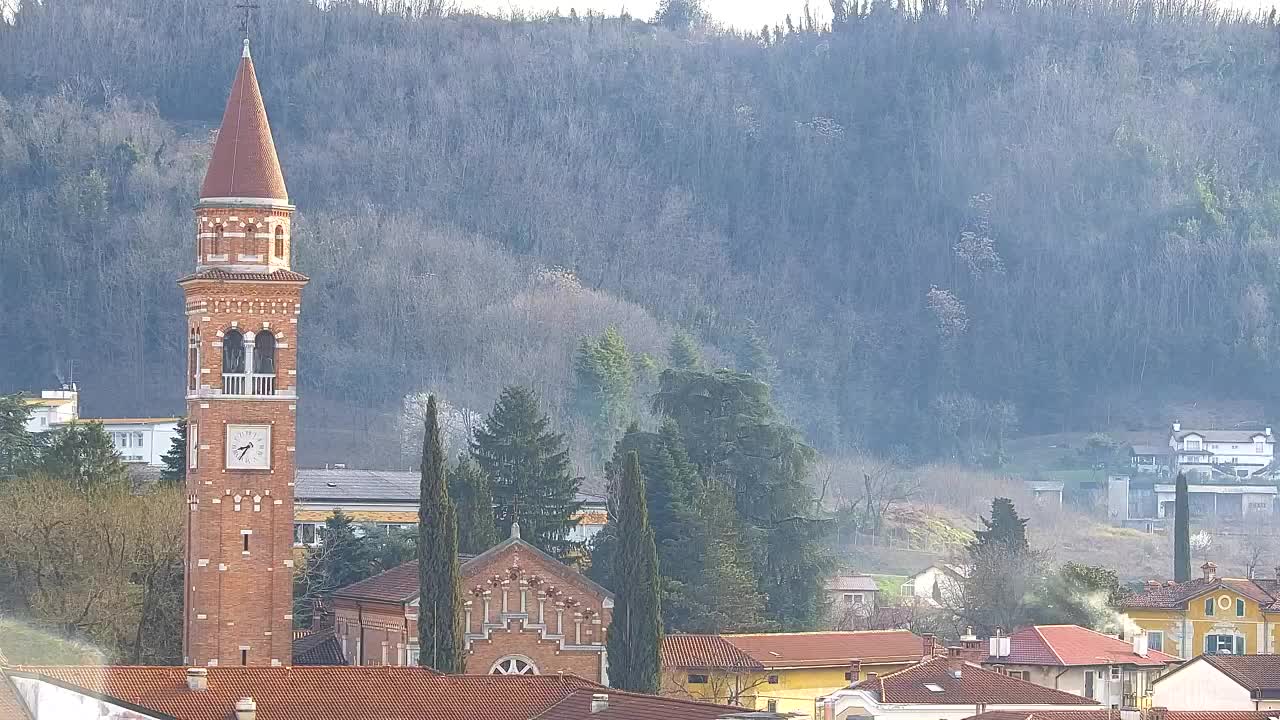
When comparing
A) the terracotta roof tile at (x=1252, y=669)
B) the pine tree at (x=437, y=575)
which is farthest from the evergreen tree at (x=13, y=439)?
the terracotta roof tile at (x=1252, y=669)

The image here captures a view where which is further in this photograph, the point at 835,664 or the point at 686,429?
the point at 686,429

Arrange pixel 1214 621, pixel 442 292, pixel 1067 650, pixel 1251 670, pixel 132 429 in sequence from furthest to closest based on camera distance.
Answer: pixel 442 292
pixel 132 429
pixel 1214 621
pixel 1067 650
pixel 1251 670

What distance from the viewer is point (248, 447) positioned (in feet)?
240

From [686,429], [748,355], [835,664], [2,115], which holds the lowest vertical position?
[835,664]

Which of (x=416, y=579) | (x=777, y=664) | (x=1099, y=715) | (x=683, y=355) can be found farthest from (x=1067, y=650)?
(x=683, y=355)

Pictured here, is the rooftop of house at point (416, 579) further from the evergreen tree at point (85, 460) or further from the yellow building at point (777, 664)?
the evergreen tree at point (85, 460)

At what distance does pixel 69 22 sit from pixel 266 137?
409 ft

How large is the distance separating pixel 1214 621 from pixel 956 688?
988 inches

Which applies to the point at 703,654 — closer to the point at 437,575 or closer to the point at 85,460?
the point at 437,575

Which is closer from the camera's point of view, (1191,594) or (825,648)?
(825,648)

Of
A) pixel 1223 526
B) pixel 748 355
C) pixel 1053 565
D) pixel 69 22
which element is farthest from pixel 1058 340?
pixel 1053 565

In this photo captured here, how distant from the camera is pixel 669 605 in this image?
88.2 m

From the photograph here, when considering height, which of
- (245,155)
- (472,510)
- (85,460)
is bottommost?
(472,510)

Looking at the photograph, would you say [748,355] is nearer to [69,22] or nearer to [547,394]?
[547,394]
